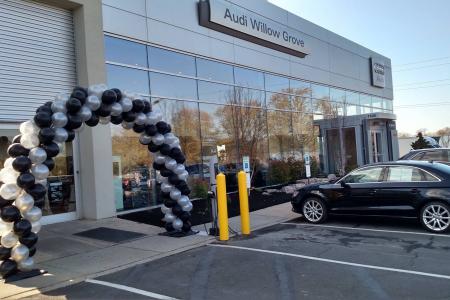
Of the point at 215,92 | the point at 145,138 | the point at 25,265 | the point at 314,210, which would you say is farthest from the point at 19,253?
the point at 215,92

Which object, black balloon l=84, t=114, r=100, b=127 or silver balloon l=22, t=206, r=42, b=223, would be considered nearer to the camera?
silver balloon l=22, t=206, r=42, b=223

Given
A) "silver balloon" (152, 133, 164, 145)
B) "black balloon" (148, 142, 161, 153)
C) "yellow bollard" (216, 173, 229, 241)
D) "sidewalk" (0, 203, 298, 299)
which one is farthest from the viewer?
"black balloon" (148, 142, 161, 153)

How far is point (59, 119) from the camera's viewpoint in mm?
7465

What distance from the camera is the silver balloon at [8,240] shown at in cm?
686

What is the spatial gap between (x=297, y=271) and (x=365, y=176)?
4.59 m

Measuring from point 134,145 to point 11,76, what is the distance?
3.93m

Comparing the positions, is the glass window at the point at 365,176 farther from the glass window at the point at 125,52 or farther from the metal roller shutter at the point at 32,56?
the metal roller shutter at the point at 32,56

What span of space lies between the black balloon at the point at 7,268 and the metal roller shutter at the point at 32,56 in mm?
4861

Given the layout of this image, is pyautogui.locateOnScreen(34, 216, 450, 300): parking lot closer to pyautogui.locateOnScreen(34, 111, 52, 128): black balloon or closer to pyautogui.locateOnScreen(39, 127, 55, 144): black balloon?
pyautogui.locateOnScreen(39, 127, 55, 144): black balloon

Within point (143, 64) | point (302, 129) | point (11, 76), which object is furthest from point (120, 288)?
point (302, 129)

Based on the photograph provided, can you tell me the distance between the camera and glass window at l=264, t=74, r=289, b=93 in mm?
20312

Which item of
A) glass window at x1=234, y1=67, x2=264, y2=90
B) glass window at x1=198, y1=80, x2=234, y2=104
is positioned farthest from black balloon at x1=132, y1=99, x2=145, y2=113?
glass window at x1=234, y1=67, x2=264, y2=90

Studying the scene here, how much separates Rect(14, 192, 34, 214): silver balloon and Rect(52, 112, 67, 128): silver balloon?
124 cm

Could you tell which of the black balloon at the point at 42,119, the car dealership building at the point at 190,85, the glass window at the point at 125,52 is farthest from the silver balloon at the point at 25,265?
the glass window at the point at 125,52
